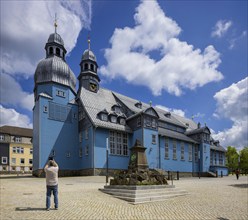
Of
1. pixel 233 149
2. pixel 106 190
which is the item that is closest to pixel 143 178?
pixel 106 190

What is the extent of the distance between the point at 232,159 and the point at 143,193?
73461 millimetres

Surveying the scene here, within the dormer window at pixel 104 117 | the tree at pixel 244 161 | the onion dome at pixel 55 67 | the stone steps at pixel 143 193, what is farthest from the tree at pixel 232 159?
the stone steps at pixel 143 193

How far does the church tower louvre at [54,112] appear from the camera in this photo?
3197 cm

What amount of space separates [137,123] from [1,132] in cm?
3747

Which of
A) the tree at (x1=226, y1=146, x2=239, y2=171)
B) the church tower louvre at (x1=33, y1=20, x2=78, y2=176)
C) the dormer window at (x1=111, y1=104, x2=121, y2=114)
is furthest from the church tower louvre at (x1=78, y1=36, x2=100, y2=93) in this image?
the tree at (x1=226, y1=146, x2=239, y2=171)

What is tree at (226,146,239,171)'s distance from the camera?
7552cm

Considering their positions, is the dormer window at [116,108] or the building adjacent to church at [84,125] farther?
the dormer window at [116,108]

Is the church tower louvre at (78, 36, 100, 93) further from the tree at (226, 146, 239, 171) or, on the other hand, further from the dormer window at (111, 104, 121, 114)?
the tree at (226, 146, 239, 171)

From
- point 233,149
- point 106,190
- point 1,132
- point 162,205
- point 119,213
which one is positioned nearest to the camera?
point 119,213

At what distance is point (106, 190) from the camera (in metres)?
13.6

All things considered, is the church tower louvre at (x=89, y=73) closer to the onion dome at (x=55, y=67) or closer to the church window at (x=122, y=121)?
the onion dome at (x=55, y=67)

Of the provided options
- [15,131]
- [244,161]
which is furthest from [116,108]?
[244,161]

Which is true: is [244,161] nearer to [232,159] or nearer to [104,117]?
[232,159]

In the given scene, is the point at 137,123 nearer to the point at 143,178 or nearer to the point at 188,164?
the point at 188,164
